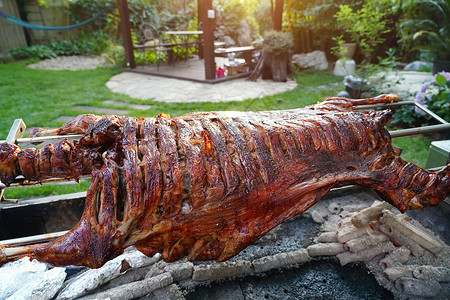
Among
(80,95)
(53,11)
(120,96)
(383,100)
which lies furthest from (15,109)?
(53,11)

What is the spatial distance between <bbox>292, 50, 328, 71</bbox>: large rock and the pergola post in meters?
4.31

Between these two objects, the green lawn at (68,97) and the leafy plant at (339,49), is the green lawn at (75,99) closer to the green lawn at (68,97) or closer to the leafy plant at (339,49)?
the green lawn at (68,97)

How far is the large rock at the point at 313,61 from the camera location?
461 inches

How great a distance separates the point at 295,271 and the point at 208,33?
7538mm

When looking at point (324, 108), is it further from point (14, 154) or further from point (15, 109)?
point (15, 109)

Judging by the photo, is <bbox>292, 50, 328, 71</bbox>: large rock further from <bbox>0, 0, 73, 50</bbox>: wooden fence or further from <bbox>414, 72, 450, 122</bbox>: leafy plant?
<bbox>0, 0, 73, 50</bbox>: wooden fence

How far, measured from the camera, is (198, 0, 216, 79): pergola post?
324 inches

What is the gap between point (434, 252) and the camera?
2.59m

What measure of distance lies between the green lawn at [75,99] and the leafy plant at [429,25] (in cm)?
283

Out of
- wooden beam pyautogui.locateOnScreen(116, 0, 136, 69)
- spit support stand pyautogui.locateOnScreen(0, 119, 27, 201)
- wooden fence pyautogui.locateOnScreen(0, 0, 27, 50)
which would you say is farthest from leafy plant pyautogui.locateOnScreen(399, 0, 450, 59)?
wooden fence pyautogui.locateOnScreen(0, 0, 27, 50)

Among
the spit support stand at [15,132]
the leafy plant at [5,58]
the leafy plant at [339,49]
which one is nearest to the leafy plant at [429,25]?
the leafy plant at [339,49]

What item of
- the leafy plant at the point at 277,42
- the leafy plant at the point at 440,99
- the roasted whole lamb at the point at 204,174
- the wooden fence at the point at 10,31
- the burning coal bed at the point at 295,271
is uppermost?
the wooden fence at the point at 10,31

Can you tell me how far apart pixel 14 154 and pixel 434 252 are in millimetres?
3313

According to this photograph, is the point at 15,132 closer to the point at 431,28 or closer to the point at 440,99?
the point at 440,99
